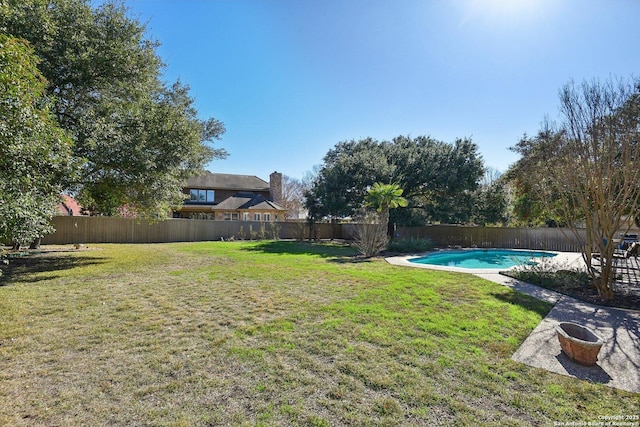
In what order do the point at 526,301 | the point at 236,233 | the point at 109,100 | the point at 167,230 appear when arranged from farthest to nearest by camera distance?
the point at 236,233
the point at 167,230
the point at 109,100
the point at 526,301

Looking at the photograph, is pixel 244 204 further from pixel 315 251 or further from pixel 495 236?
pixel 495 236

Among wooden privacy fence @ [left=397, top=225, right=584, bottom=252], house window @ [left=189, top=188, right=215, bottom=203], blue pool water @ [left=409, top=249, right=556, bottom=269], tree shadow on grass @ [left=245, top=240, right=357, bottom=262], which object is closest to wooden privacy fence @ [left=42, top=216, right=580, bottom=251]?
wooden privacy fence @ [left=397, top=225, right=584, bottom=252]

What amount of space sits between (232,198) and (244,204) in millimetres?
1677

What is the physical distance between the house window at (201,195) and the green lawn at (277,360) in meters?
25.1

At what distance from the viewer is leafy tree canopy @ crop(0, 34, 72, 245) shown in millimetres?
3809

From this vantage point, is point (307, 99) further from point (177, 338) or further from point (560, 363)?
point (560, 363)

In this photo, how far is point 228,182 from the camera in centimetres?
3294

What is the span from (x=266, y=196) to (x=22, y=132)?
98.7 feet

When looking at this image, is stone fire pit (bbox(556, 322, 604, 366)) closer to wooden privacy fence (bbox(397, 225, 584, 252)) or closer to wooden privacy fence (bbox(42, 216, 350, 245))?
wooden privacy fence (bbox(397, 225, 584, 252))

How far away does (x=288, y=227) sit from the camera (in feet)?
84.9

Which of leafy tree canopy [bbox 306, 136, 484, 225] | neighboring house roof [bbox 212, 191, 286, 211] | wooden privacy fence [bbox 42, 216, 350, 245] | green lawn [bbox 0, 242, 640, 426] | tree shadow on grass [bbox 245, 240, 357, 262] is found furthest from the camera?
neighboring house roof [bbox 212, 191, 286, 211]

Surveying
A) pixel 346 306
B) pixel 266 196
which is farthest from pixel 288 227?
pixel 346 306

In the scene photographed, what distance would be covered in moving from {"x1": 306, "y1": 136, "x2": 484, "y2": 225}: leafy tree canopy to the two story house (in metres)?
9.15

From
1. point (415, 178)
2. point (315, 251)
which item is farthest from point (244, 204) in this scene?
point (415, 178)
